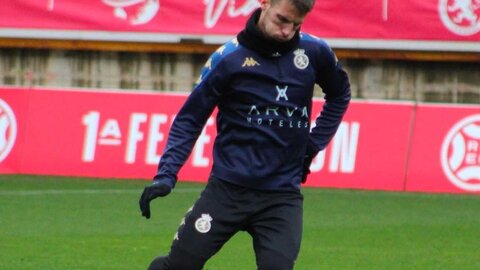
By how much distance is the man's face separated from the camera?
695cm

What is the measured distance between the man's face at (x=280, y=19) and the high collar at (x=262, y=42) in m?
0.05

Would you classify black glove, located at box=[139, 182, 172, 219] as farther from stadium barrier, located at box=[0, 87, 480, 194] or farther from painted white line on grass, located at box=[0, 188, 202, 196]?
stadium barrier, located at box=[0, 87, 480, 194]

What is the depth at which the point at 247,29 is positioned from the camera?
7277mm

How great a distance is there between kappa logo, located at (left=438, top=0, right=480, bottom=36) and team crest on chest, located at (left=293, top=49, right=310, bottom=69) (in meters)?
14.3

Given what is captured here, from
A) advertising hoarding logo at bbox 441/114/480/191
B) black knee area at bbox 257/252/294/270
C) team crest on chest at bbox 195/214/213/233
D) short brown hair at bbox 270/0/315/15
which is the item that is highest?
short brown hair at bbox 270/0/315/15

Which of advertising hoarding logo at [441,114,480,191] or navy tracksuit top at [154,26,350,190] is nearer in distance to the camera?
navy tracksuit top at [154,26,350,190]

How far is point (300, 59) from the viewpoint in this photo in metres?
7.33

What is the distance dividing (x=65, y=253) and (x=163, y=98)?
800 centimetres

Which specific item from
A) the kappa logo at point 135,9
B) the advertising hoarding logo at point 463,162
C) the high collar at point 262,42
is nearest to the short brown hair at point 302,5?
the high collar at point 262,42

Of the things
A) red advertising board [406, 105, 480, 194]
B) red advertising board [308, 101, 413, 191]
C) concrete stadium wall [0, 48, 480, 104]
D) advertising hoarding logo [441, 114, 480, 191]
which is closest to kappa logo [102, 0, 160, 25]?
concrete stadium wall [0, 48, 480, 104]

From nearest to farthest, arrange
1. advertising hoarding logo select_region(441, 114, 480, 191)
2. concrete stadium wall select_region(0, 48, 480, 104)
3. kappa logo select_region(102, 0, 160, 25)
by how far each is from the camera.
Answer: advertising hoarding logo select_region(441, 114, 480, 191) < kappa logo select_region(102, 0, 160, 25) < concrete stadium wall select_region(0, 48, 480, 104)

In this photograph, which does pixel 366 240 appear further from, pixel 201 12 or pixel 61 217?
pixel 201 12

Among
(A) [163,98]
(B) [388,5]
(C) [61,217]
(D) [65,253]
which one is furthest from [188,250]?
(B) [388,5]

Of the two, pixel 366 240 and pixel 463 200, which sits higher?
pixel 366 240
